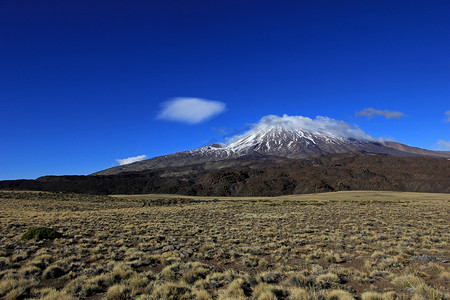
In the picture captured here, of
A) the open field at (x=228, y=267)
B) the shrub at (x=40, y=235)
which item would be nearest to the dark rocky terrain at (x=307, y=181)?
the open field at (x=228, y=267)

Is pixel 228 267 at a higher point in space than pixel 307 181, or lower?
lower

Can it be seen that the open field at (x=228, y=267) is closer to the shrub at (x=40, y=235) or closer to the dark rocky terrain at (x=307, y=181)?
the shrub at (x=40, y=235)

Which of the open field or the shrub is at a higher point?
the shrub

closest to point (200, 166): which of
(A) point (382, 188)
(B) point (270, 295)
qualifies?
(A) point (382, 188)

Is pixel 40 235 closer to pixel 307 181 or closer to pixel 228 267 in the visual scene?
pixel 228 267

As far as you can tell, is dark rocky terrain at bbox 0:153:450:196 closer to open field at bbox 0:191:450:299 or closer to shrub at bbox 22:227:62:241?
open field at bbox 0:191:450:299

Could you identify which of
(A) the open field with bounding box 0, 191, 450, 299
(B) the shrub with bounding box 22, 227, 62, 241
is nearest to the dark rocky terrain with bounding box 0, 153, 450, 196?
(A) the open field with bounding box 0, 191, 450, 299

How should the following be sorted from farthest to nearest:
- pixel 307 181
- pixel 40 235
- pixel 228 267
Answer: pixel 307 181
pixel 40 235
pixel 228 267

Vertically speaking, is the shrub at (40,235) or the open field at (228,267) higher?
the shrub at (40,235)

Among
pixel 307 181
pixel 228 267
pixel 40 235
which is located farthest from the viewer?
pixel 307 181

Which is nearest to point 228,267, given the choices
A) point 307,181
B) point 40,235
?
point 40,235

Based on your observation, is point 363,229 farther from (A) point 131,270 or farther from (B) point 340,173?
(B) point 340,173

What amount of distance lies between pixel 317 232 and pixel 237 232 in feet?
18.6

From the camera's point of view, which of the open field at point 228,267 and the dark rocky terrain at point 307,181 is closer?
the open field at point 228,267
